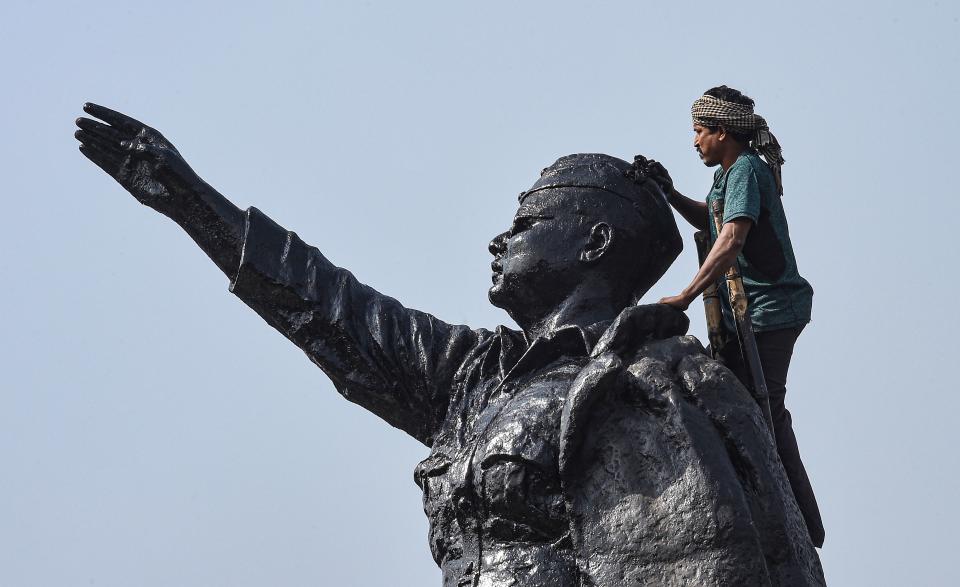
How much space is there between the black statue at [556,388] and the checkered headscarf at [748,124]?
0.50 metres

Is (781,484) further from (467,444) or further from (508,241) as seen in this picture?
(508,241)

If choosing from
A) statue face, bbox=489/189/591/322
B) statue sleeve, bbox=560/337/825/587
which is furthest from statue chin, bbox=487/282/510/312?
statue sleeve, bbox=560/337/825/587

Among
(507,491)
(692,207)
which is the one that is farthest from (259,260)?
(692,207)

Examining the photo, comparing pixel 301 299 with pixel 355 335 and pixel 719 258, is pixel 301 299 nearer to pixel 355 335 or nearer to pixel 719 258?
pixel 355 335

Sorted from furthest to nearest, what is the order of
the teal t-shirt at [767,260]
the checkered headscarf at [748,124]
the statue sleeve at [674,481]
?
the checkered headscarf at [748,124] → the teal t-shirt at [767,260] → the statue sleeve at [674,481]

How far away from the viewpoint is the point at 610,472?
6.89 m

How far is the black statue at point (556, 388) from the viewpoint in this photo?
6695mm

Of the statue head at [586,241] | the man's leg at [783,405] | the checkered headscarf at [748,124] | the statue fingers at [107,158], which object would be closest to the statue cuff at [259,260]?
the statue fingers at [107,158]

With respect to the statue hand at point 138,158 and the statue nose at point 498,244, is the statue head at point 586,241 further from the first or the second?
the statue hand at point 138,158

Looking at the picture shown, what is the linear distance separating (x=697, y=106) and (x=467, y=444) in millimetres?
2079

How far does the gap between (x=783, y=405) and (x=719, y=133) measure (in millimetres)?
1391

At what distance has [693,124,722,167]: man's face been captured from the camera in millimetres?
7793

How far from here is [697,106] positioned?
789 centimetres

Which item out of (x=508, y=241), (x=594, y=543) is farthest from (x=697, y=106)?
(x=594, y=543)
